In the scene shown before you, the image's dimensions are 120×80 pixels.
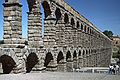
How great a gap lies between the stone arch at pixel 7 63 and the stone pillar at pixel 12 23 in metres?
0.85

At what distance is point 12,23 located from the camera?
1634 cm

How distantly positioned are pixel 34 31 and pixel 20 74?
4.28m

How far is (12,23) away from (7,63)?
7.66 ft

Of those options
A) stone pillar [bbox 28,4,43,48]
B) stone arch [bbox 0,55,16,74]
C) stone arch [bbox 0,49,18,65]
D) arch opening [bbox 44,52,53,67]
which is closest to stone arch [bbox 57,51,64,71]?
arch opening [bbox 44,52,53,67]

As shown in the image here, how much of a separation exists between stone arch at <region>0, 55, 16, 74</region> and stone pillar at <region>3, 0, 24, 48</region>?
0.85m

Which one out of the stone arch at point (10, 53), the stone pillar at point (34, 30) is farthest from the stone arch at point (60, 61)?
the stone arch at point (10, 53)

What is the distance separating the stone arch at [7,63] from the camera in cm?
1580

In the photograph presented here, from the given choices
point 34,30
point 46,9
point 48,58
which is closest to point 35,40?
point 34,30

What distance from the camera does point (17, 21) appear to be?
1638cm

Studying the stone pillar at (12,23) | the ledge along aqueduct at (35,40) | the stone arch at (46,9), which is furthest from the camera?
the stone arch at (46,9)

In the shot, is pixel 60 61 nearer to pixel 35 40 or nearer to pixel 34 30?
pixel 35 40

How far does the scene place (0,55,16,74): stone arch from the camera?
15805 millimetres

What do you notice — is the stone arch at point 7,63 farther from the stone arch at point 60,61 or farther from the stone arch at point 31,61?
the stone arch at point 60,61

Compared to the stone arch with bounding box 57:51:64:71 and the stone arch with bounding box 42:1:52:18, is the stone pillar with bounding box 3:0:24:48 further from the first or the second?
the stone arch with bounding box 57:51:64:71
